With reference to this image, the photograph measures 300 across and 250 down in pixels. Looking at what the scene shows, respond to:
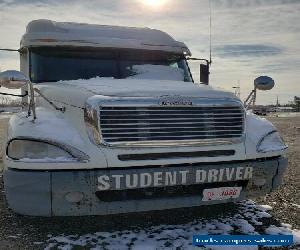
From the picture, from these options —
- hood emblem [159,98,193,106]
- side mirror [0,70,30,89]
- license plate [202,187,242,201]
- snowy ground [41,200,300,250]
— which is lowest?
snowy ground [41,200,300,250]

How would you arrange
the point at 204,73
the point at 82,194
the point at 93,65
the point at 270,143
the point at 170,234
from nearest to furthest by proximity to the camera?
the point at 82,194
the point at 170,234
the point at 270,143
the point at 93,65
the point at 204,73

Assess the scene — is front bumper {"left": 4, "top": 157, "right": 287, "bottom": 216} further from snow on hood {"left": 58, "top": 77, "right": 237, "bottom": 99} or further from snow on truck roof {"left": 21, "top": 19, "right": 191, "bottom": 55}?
snow on truck roof {"left": 21, "top": 19, "right": 191, "bottom": 55}

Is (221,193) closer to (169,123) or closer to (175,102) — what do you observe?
(169,123)

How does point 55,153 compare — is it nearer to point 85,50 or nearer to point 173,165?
point 173,165

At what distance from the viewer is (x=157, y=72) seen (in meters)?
6.21

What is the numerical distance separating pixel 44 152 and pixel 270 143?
8.17 feet

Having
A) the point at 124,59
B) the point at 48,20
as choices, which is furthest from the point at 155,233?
the point at 48,20

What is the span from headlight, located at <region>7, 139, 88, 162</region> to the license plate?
129 cm

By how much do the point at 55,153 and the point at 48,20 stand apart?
3.13 meters

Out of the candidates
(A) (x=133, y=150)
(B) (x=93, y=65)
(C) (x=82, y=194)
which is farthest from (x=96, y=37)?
(C) (x=82, y=194)

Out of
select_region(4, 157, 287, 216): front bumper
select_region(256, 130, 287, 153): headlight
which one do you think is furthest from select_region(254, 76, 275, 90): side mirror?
select_region(4, 157, 287, 216): front bumper

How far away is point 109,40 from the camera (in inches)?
242

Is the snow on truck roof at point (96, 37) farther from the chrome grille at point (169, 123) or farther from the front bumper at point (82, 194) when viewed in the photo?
the front bumper at point (82, 194)

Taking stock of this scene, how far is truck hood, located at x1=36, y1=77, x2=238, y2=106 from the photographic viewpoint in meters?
4.39
